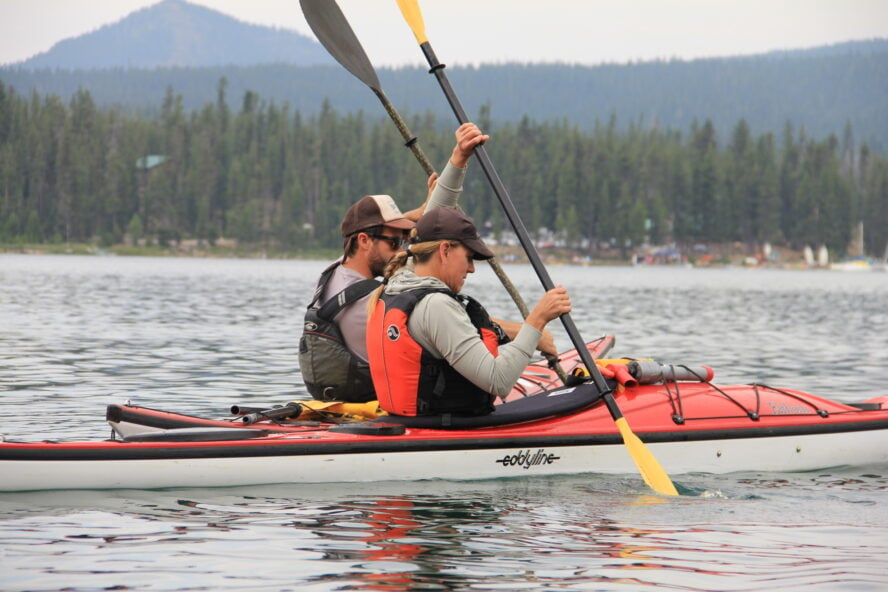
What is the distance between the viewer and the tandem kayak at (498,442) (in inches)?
312

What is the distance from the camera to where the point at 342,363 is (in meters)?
8.98

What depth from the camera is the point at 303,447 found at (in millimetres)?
8141

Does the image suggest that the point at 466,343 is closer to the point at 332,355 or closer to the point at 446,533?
the point at 446,533

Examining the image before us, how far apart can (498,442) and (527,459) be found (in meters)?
0.26

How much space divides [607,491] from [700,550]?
63.8 inches

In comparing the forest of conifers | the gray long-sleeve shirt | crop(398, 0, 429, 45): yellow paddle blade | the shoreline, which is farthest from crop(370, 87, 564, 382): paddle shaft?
the forest of conifers

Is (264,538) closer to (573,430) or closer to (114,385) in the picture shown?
(573,430)

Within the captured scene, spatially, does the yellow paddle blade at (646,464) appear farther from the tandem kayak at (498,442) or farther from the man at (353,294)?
the man at (353,294)

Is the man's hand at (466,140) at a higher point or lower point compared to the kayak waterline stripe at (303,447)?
higher

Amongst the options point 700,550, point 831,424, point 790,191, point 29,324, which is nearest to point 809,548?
point 700,550

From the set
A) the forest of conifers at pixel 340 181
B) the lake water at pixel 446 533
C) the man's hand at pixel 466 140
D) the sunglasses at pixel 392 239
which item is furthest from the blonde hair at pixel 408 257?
the forest of conifers at pixel 340 181

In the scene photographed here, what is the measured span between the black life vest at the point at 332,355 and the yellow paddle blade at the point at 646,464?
192cm

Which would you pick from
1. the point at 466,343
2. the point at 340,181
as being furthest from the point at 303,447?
the point at 340,181

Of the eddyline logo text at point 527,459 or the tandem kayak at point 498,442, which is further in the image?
the eddyline logo text at point 527,459
